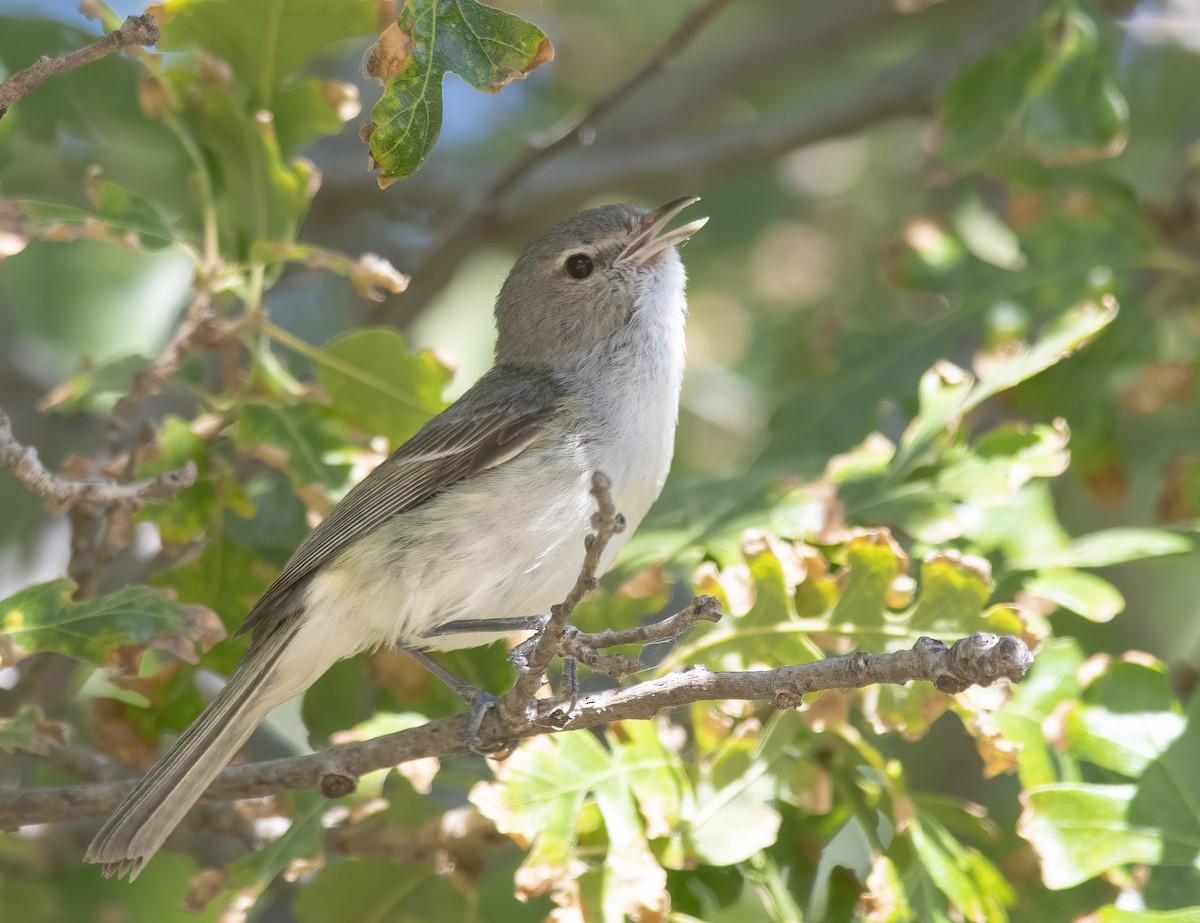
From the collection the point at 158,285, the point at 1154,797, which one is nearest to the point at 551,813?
the point at 1154,797

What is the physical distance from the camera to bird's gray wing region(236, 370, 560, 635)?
3.62m

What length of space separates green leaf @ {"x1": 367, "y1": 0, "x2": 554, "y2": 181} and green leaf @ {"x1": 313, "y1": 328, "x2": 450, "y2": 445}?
108 centimetres

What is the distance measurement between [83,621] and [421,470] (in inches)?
38.9

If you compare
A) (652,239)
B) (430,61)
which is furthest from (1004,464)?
(430,61)

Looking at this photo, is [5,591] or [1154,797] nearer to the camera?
[1154,797]

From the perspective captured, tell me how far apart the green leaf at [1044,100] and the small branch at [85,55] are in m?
2.73

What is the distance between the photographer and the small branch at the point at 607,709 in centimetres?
224

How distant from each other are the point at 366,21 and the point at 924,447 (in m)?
1.88

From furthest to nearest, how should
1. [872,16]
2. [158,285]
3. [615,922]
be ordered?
[872,16] < [158,285] < [615,922]

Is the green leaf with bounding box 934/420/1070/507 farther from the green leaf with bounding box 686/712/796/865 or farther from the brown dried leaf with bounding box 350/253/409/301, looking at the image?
the brown dried leaf with bounding box 350/253/409/301

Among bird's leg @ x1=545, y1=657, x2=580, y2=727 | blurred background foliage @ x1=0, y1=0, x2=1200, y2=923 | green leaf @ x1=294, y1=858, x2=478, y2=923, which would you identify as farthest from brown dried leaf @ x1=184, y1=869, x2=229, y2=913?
bird's leg @ x1=545, y1=657, x2=580, y2=727

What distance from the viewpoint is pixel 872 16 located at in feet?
21.9

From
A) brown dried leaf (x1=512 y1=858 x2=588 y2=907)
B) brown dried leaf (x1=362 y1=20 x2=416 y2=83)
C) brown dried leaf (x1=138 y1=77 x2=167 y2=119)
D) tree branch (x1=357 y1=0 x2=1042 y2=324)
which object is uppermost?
brown dried leaf (x1=362 y1=20 x2=416 y2=83)

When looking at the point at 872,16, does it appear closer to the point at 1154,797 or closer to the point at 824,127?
the point at 824,127
